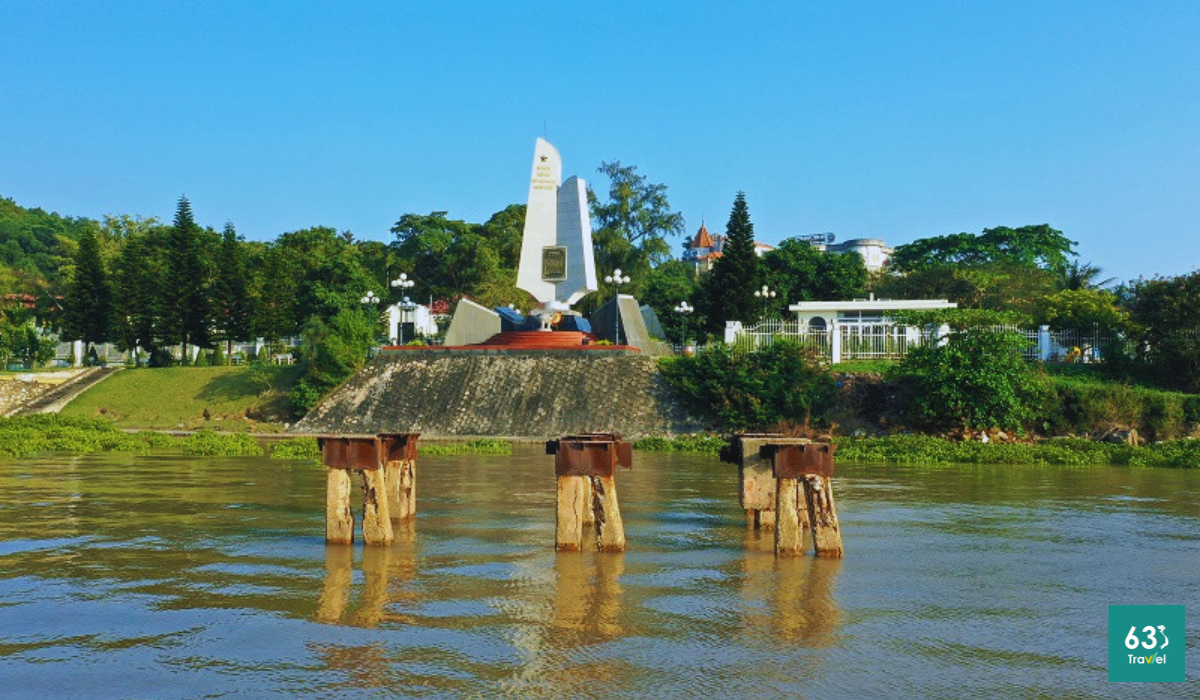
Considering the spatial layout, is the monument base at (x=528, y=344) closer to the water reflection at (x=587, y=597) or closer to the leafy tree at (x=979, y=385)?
the leafy tree at (x=979, y=385)

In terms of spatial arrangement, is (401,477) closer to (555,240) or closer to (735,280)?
(555,240)

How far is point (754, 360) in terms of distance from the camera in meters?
31.4

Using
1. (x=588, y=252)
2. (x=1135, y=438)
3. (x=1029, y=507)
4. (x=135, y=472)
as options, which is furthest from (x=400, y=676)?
(x=588, y=252)

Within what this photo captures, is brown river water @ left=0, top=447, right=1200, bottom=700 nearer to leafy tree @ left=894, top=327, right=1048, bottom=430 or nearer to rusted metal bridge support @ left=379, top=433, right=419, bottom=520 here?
rusted metal bridge support @ left=379, top=433, right=419, bottom=520

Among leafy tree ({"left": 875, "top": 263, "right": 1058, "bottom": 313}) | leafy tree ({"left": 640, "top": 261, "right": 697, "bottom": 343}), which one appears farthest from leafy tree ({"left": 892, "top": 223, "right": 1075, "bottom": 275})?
leafy tree ({"left": 640, "top": 261, "right": 697, "bottom": 343})

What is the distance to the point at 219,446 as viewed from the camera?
24.0 m

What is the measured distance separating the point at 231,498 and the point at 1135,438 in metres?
21.4

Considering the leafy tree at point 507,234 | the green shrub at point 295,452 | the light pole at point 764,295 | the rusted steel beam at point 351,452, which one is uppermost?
the leafy tree at point 507,234

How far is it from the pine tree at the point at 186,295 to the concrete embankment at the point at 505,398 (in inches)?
572

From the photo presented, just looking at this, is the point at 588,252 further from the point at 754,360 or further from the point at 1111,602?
the point at 1111,602

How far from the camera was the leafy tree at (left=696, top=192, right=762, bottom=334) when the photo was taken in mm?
46188

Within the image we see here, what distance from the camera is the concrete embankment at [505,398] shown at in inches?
1236

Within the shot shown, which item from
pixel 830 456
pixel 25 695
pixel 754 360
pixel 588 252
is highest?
pixel 588 252

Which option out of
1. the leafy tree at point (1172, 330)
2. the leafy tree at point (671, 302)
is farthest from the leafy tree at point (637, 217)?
the leafy tree at point (1172, 330)
